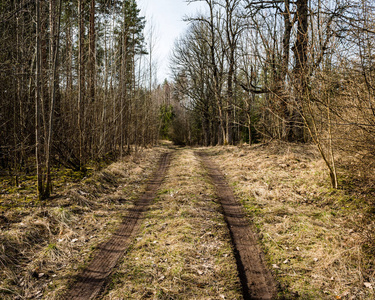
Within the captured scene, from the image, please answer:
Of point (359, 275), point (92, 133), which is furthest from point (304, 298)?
point (92, 133)

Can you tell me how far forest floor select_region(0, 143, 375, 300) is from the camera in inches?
142

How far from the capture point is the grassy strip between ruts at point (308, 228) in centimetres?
361

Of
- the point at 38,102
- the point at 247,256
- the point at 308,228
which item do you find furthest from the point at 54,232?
the point at 308,228

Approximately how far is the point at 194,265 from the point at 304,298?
65.7 inches

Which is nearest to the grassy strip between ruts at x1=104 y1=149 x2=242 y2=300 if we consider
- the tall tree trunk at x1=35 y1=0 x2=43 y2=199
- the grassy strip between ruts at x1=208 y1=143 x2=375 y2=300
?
the grassy strip between ruts at x1=208 y1=143 x2=375 y2=300

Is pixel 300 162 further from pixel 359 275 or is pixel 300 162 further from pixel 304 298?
pixel 304 298

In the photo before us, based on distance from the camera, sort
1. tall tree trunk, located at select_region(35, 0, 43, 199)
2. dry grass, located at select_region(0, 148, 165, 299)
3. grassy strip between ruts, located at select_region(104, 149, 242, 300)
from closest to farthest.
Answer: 1. grassy strip between ruts, located at select_region(104, 149, 242, 300)
2. dry grass, located at select_region(0, 148, 165, 299)
3. tall tree trunk, located at select_region(35, 0, 43, 199)

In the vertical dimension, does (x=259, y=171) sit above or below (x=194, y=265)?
above

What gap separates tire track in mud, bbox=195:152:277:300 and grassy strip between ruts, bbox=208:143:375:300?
0.19 metres

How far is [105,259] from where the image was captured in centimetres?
436

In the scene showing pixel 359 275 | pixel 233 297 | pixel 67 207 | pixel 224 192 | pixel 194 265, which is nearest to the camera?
pixel 233 297

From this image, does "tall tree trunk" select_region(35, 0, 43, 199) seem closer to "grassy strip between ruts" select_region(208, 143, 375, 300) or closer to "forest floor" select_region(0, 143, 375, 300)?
"forest floor" select_region(0, 143, 375, 300)

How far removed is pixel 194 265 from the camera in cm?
409

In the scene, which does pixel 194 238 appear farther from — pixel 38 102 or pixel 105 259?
pixel 38 102
